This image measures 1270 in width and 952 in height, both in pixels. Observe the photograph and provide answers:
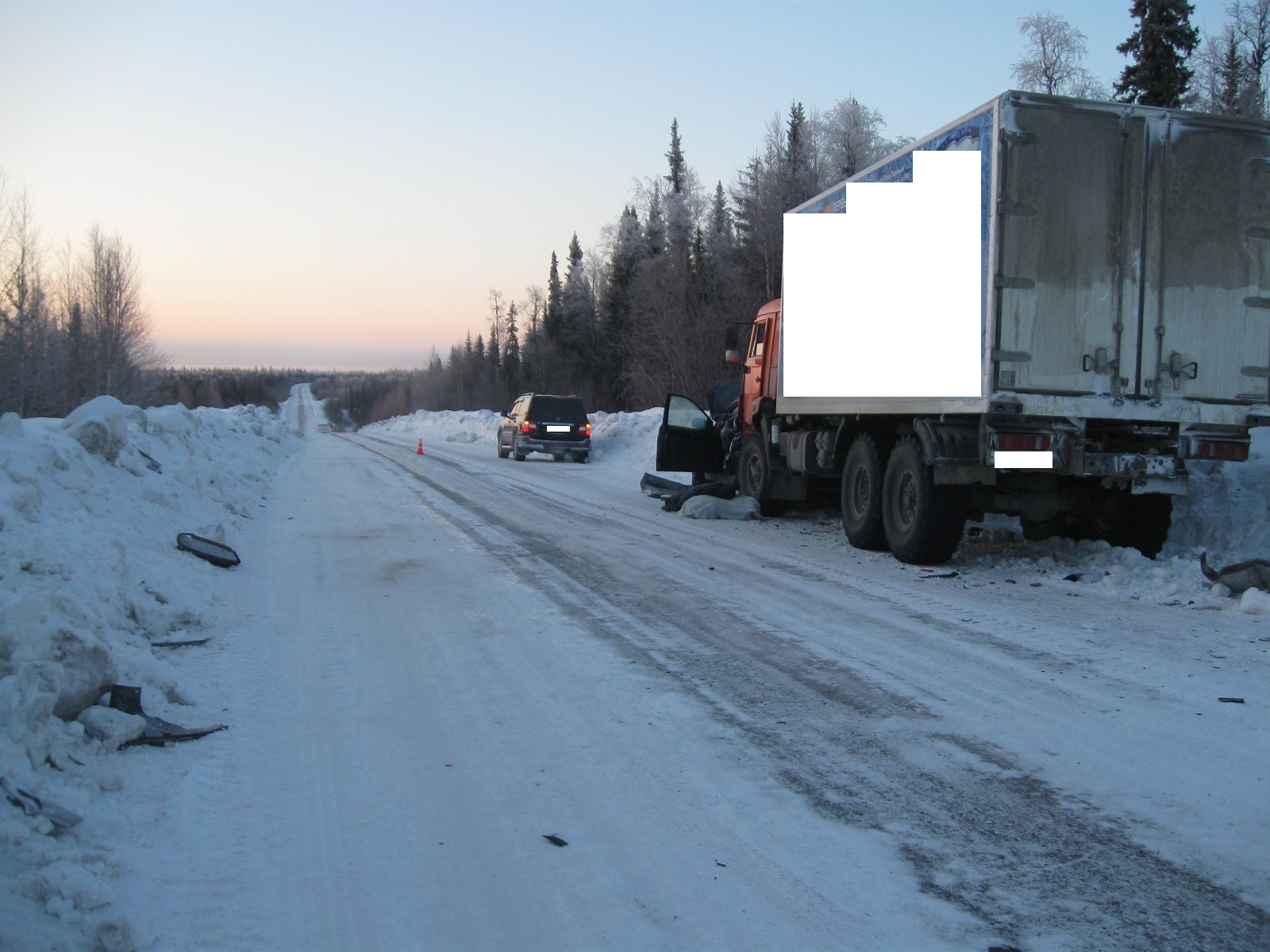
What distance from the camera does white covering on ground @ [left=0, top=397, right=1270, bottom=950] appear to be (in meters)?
2.92

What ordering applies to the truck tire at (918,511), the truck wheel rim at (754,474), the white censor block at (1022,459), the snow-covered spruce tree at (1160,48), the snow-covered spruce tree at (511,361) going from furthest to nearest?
1. the snow-covered spruce tree at (511,361)
2. the snow-covered spruce tree at (1160,48)
3. the truck wheel rim at (754,474)
4. the truck tire at (918,511)
5. the white censor block at (1022,459)

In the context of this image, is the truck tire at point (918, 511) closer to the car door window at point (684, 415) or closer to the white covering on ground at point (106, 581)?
the white covering on ground at point (106, 581)

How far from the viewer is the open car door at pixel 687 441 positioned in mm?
14883

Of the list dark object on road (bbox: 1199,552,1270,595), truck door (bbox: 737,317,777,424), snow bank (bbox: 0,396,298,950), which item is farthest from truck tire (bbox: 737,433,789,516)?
snow bank (bbox: 0,396,298,950)

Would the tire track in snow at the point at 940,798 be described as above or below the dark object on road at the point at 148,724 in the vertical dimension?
below

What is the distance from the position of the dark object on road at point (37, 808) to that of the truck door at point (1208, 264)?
7999 mm

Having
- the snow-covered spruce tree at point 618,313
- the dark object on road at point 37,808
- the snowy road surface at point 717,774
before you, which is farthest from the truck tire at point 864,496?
the snow-covered spruce tree at point 618,313

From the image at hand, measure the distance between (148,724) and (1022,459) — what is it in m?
6.64

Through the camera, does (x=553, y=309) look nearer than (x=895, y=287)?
No

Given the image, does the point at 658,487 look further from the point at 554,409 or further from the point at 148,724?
the point at 148,724

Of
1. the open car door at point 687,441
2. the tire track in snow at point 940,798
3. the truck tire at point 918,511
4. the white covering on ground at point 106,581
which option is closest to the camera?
the tire track in snow at point 940,798

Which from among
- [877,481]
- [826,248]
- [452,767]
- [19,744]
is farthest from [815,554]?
[19,744]

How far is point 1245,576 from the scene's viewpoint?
23.6ft

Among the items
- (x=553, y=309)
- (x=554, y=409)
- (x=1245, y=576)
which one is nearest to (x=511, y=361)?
(x=553, y=309)
